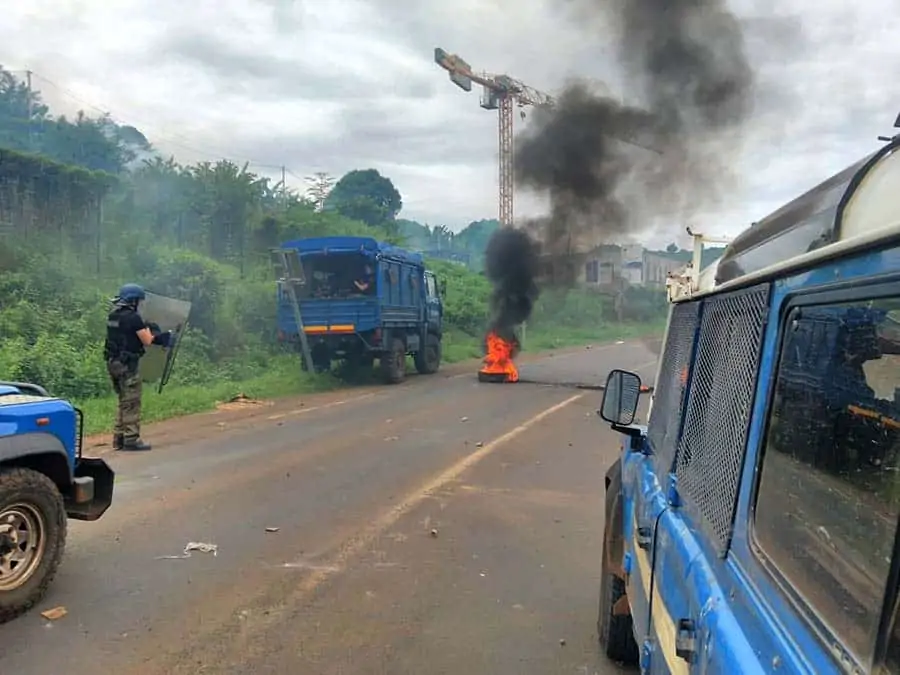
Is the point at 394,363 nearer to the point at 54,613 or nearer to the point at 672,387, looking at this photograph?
the point at 54,613

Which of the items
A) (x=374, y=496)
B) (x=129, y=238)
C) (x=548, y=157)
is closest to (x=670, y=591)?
(x=374, y=496)

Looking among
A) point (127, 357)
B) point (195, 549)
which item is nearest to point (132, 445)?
point (127, 357)

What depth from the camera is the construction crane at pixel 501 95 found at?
3291 centimetres

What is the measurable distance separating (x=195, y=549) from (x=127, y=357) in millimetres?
4436

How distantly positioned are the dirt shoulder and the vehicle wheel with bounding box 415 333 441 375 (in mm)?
1319

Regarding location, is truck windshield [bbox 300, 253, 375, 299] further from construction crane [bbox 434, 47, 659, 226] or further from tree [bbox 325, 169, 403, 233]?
tree [bbox 325, 169, 403, 233]

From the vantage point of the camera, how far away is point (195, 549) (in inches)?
206

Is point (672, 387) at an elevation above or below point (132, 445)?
above

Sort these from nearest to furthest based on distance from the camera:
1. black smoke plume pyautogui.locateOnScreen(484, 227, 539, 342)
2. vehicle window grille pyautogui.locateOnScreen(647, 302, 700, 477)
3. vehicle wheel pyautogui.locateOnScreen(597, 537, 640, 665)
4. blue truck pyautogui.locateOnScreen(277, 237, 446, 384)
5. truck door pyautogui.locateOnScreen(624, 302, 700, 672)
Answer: truck door pyautogui.locateOnScreen(624, 302, 700, 672) < vehicle window grille pyautogui.locateOnScreen(647, 302, 700, 477) < vehicle wheel pyautogui.locateOnScreen(597, 537, 640, 665) < blue truck pyautogui.locateOnScreen(277, 237, 446, 384) < black smoke plume pyautogui.locateOnScreen(484, 227, 539, 342)

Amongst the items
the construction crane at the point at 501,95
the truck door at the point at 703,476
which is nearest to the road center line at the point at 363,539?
the truck door at the point at 703,476

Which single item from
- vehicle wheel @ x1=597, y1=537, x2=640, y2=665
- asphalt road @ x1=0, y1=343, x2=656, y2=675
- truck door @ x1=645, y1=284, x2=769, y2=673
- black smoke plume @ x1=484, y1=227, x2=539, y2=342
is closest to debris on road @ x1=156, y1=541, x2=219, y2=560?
asphalt road @ x1=0, y1=343, x2=656, y2=675

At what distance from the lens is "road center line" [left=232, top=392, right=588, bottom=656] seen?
4076 mm

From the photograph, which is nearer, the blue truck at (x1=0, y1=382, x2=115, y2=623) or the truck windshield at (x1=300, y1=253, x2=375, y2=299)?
the blue truck at (x1=0, y1=382, x2=115, y2=623)

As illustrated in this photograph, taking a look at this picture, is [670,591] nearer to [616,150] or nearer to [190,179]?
[616,150]
